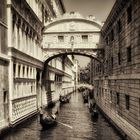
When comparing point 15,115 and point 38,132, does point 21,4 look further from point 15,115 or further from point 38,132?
point 38,132

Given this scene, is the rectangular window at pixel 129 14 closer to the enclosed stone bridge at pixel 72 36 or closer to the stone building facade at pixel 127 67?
the stone building facade at pixel 127 67

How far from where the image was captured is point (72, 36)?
26188mm

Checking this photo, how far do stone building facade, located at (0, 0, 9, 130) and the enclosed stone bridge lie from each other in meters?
10.5

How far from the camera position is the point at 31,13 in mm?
21781

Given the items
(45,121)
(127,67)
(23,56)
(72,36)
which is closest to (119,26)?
(127,67)

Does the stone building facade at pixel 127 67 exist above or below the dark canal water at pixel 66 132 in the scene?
above

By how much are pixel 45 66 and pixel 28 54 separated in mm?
6715

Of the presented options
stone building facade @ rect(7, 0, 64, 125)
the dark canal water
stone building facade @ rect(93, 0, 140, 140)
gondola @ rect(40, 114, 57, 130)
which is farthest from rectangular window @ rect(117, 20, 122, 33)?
gondola @ rect(40, 114, 57, 130)

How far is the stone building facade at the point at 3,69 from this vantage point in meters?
15.1

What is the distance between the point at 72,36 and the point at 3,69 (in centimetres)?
1193

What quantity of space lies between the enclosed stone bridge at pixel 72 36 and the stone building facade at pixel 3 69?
34.6ft

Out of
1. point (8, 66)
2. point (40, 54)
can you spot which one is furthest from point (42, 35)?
point (8, 66)

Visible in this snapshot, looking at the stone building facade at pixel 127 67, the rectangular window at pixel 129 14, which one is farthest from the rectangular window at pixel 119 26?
the rectangular window at pixel 129 14

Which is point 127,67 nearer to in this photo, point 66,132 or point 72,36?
point 66,132
